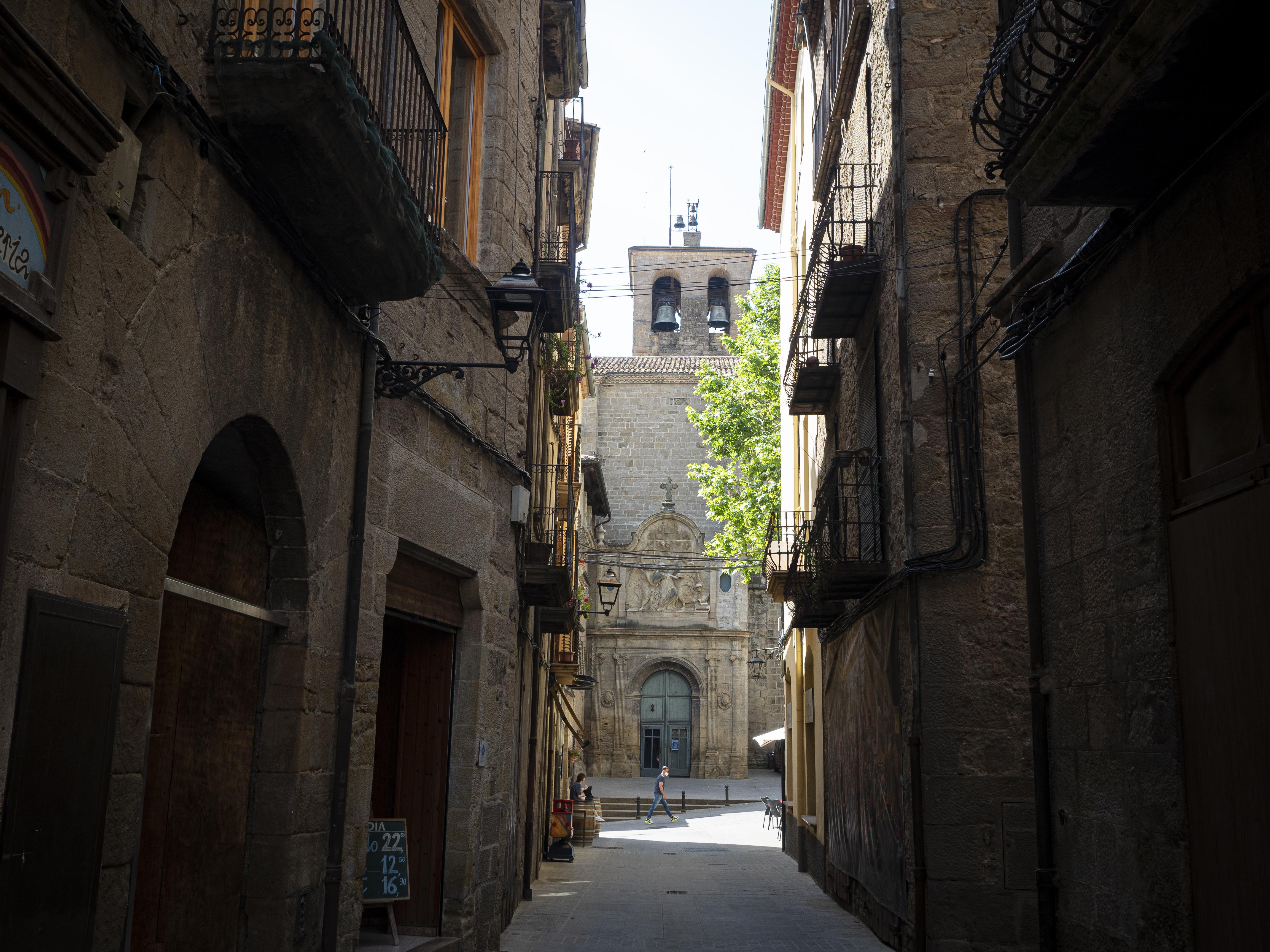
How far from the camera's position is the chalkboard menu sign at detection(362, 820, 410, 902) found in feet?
25.5

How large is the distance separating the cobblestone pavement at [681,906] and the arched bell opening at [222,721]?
4.20 metres

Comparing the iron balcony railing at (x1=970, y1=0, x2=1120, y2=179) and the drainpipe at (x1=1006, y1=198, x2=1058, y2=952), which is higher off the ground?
the iron balcony railing at (x1=970, y1=0, x2=1120, y2=179)

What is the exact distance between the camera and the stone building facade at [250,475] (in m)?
3.53

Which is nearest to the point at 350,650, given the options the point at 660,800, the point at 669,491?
the point at 660,800

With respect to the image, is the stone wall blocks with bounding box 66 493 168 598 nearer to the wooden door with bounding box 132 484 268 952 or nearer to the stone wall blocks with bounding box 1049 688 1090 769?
the wooden door with bounding box 132 484 268 952

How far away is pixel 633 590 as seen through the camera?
127 ft

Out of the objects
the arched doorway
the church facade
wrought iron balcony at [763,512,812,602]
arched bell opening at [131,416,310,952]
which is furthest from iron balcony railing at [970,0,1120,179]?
the arched doorway

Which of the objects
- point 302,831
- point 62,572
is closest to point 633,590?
point 302,831

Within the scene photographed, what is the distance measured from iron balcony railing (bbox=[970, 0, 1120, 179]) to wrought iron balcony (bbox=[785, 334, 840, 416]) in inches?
272

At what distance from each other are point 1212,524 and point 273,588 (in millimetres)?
4420

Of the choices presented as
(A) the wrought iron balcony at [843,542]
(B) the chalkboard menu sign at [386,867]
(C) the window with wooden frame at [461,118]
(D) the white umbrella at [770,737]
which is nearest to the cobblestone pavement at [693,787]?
(D) the white umbrella at [770,737]

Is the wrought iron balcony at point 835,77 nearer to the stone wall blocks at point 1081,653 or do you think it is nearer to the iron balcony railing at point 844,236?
the iron balcony railing at point 844,236

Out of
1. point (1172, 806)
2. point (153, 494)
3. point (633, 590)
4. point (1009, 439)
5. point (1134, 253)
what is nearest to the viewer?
point (153, 494)

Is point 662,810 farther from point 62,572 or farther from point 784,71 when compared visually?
point 62,572
